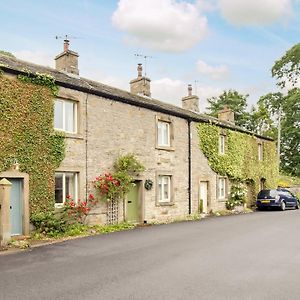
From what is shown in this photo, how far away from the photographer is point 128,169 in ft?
58.3

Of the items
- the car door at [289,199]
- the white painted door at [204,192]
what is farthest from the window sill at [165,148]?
the car door at [289,199]

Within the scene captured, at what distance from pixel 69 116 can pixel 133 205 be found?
549cm

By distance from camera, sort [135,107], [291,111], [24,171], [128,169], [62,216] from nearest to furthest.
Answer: [24,171] → [62,216] → [128,169] → [135,107] → [291,111]

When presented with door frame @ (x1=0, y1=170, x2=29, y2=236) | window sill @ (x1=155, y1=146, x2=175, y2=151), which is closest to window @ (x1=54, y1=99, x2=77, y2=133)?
door frame @ (x1=0, y1=170, x2=29, y2=236)

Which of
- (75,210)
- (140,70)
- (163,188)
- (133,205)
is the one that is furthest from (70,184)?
(140,70)

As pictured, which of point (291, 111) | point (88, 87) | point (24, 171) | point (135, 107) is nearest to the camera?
point (24, 171)

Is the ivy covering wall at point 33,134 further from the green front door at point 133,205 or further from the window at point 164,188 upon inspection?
the window at point 164,188

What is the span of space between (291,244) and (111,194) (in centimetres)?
773

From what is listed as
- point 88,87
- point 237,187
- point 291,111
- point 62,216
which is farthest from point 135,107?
point 291,111

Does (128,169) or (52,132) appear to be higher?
(52,132)

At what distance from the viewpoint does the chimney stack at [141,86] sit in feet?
75.6

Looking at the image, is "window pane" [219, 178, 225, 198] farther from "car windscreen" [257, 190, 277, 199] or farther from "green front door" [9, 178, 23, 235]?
"green front door" [9, 178, 23, 235]

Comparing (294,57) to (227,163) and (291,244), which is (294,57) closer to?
(227,163)

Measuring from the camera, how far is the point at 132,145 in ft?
61.0
